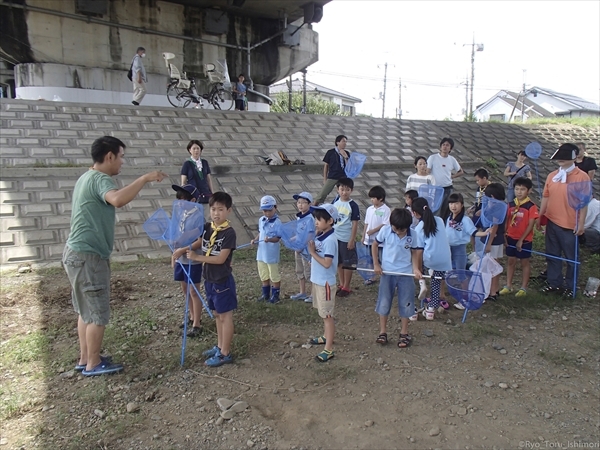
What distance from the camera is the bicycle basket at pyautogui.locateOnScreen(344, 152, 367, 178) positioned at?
719 centimetres

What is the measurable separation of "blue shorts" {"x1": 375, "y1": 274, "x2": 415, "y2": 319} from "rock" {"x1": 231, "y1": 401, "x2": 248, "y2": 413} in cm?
157

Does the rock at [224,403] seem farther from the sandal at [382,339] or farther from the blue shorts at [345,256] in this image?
the blue shorts at [345,256]

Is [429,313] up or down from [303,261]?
down

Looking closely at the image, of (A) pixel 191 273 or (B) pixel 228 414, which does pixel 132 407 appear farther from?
(A) pixel 191 273

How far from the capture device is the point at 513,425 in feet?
9.91

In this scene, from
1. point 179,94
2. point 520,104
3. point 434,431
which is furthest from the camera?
point 520,104

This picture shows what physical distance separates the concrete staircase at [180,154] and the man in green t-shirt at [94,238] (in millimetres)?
3385

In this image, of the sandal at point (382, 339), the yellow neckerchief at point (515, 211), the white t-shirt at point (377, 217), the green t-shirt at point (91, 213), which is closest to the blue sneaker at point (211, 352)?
the green t-shirt at point (91, 213)

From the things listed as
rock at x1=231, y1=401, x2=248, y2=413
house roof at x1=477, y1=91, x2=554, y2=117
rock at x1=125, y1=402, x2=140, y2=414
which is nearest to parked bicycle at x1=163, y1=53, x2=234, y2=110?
rock at x1=125, y1=402, x2=140, y2=414

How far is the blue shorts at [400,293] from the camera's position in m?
4.05

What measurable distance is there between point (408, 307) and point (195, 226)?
1.97 m

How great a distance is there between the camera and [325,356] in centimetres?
387

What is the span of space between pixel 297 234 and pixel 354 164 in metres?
3.57

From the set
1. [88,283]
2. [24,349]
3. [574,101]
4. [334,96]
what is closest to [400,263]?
[88,283]
